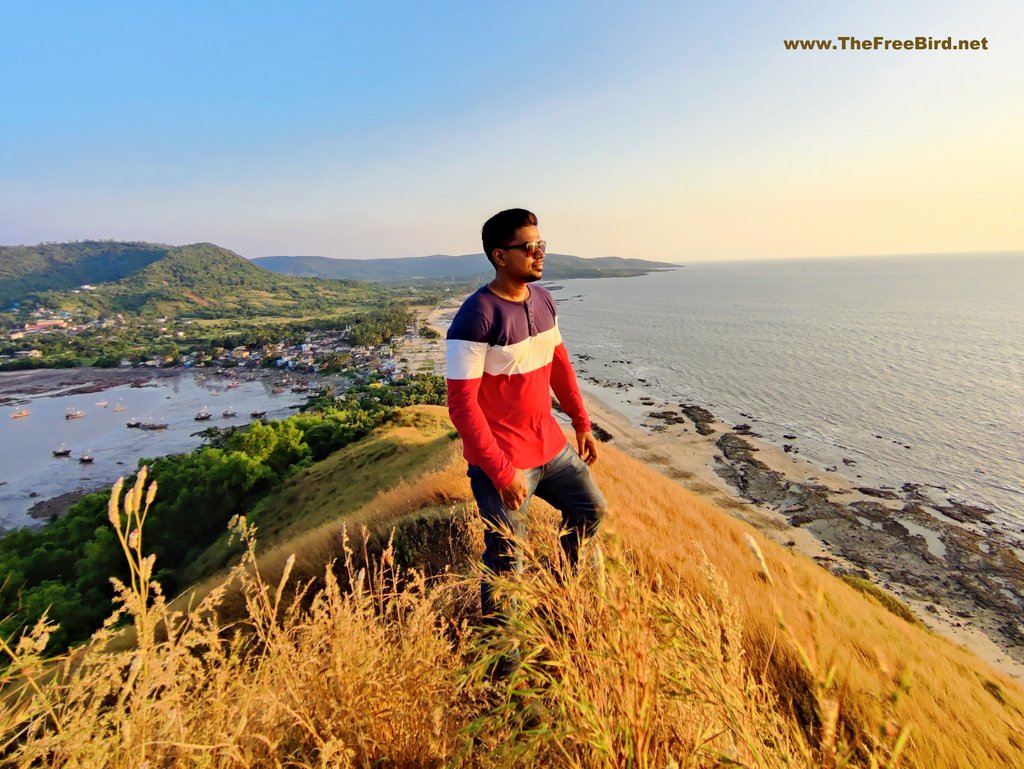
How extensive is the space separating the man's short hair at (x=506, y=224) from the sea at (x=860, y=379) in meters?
28.6

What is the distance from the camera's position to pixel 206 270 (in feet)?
650

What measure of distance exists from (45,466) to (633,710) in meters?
60.5

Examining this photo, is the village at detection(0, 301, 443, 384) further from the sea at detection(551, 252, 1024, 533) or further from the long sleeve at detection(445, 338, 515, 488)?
the long sleeve at detection(445, 338, 515, 488)

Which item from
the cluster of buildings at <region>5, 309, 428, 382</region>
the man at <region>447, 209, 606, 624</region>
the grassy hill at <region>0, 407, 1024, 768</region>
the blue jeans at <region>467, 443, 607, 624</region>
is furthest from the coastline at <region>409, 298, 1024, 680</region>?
the cluster of buildings at <region>5, 309, 428, 382</region>

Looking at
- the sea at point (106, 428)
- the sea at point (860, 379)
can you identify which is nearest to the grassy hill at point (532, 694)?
the sea at point (860, 379)

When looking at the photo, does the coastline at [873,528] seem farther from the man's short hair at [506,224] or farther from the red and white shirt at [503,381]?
the man's short hair at [506,224]

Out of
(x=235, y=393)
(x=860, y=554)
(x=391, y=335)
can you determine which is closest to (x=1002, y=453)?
(x=860, y=554)

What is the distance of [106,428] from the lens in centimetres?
5300

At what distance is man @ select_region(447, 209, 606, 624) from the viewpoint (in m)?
2.76

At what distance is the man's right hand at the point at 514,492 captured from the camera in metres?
2.76

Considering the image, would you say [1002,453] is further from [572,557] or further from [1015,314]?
[1015,314]

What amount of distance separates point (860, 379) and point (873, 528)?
26524 mm

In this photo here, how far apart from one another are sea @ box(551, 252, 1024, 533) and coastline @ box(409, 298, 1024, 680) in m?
1.84

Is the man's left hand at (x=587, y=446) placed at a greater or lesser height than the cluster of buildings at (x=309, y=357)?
greater
